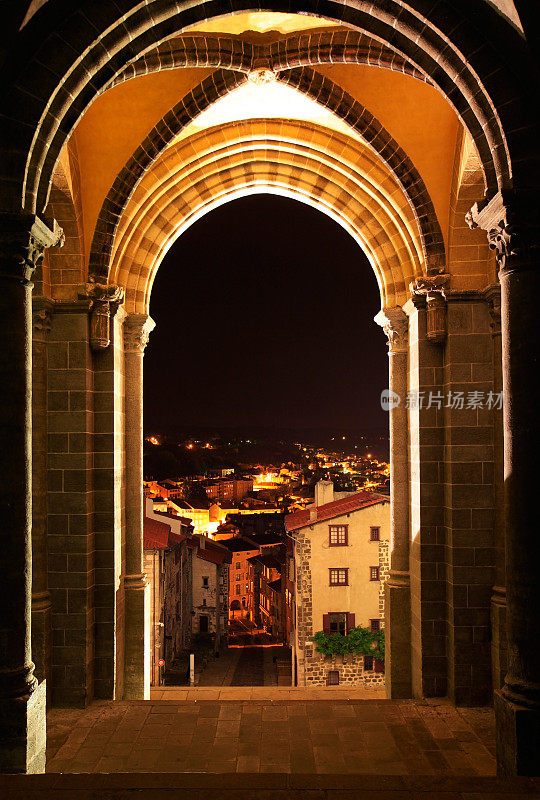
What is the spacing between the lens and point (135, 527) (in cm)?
820

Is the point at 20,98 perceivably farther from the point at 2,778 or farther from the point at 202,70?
the point at 2,778

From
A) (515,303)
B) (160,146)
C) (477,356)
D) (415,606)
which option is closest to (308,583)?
(415,606)

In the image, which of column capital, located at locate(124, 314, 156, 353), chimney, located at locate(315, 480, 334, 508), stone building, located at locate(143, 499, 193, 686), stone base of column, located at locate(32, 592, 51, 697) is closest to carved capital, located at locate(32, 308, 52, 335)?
column capital, located at locate(124, 314, 156, 353)

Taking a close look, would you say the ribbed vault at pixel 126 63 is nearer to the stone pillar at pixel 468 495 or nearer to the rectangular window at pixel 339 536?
the stone pillar at pixel 468 495

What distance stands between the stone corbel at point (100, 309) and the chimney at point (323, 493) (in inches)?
677

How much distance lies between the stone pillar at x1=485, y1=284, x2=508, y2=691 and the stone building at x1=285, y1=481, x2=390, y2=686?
12382mm

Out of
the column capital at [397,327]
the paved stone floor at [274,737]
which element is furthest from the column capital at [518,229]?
the paved stone floor at [274,737]

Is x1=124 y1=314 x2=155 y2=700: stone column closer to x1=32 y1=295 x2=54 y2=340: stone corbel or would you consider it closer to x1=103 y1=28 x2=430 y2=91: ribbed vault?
x1=32 y1=295 x2=54 y2=340: stone corbel

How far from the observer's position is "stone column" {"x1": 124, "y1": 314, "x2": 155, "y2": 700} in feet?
26.2

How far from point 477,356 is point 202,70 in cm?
459

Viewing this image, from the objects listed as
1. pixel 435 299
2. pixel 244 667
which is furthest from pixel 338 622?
pixel 435 299

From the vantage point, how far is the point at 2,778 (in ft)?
12.2

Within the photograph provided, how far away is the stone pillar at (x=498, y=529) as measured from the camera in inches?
260

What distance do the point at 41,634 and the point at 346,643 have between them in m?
14.3
